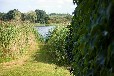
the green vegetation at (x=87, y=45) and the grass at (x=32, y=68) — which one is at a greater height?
the green vegetation at (x=87, y=45)

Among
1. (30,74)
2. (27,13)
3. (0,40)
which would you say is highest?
(27,13)

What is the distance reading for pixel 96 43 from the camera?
1.79 meters

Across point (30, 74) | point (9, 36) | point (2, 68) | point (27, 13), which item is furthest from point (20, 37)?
point (27, 13)

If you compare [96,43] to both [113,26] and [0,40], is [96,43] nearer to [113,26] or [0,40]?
[113,26]

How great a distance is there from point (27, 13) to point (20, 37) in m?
46.1

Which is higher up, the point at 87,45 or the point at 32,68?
the point at 87,45

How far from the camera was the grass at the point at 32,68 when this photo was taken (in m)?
13.0

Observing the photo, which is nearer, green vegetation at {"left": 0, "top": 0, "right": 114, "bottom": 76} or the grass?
green vegetation at {"left": 0, "top": 0, "right": 114, "bottom": 76}

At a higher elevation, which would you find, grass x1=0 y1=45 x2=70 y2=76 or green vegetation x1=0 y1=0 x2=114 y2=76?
green vegetation x1=0 y1=0 x2=114 y2=76

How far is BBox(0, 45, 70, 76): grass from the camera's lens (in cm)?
1296

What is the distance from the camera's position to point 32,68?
46.5 ft

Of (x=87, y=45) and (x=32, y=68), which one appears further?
(x=32, y=68)

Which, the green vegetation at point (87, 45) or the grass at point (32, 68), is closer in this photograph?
the green vegetation at point (87, 45)

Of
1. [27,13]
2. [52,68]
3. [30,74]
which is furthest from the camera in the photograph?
[27,13]
